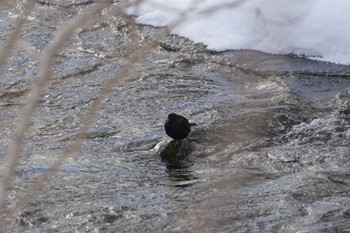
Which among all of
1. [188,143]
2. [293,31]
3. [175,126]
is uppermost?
[293,31]

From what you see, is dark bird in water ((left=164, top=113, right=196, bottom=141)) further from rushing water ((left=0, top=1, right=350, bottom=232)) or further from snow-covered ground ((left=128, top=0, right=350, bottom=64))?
snow-covered ground ((left=128, top=0, right=350, bottom=64))

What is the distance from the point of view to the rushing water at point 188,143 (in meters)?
4.50

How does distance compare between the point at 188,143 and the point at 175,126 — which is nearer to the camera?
the point at 175,126

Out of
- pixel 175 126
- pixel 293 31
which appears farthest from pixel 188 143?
pixel 293 31

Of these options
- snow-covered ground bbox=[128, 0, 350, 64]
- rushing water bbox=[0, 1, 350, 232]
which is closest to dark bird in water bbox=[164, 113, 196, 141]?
rushing water bbox=[0, 1, 350, 232]

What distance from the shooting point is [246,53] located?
7.48m

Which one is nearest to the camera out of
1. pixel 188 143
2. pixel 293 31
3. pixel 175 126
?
pixel 175 126

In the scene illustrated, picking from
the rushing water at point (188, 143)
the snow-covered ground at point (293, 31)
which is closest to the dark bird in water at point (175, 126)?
the rushing water at point (188, 143)

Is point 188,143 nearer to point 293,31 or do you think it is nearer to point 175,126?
point 175,126

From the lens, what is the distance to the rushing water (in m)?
4.50

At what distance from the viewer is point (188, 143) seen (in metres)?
5.68

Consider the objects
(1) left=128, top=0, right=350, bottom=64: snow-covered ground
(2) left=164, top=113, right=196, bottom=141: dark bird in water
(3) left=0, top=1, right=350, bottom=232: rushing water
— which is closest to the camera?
(3) left=0, top=1, right=350, bottom=232: rushing water

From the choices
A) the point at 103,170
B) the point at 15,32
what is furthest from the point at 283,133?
the point at 15,32

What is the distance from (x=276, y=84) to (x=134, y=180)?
1.99m
